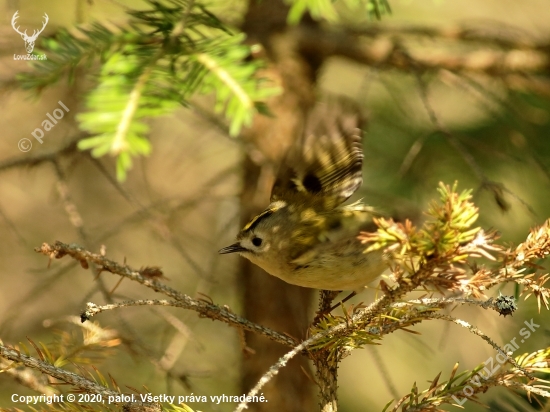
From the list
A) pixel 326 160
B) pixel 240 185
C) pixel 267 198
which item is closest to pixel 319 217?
pixel 326 160

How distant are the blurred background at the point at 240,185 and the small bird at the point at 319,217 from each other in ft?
0.50

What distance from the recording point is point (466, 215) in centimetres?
107

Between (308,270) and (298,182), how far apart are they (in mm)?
348

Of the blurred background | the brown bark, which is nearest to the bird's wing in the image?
the blurred background

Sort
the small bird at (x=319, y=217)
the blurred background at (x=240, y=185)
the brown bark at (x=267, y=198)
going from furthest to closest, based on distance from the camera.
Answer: the brown bark at (x=267, y=198)
the blurred background at (x=240, y=185)
the small bird at (x=319, y=217)

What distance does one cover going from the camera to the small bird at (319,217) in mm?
1766

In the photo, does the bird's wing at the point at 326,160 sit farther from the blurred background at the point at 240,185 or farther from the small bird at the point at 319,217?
the blurred background at the point at 240,185

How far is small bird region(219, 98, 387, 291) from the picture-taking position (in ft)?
5.79

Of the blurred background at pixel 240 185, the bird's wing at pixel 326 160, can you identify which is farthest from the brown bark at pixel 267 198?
the bird's wing at pixel 326 160

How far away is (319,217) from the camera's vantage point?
201 centimetres

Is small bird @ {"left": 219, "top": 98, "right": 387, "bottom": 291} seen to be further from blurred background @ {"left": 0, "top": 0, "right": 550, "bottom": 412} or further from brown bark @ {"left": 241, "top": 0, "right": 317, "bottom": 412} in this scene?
brown bark @ {"left": 241, "top": 0, "right": 317, "bottom": 412}

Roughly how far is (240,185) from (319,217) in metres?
0.83

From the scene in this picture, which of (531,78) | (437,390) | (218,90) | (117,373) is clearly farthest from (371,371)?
(218,90)

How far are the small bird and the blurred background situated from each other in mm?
153
